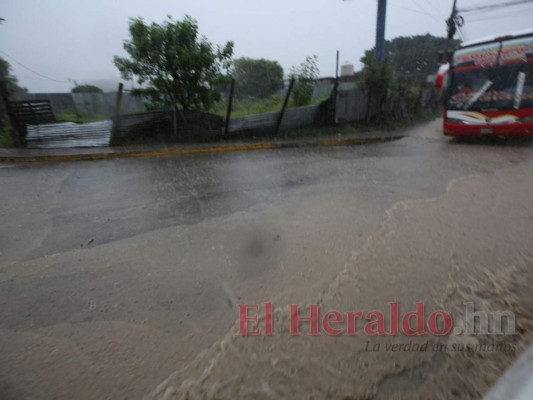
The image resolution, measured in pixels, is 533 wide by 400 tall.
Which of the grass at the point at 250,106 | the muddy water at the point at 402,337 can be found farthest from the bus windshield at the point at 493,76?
the muddy water at the point at 402,337

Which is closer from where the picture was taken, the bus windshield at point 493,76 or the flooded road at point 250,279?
the flooded road at point 250,279

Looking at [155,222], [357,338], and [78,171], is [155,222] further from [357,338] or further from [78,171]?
[78,171]

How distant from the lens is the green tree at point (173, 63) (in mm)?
8656

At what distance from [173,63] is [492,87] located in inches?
348

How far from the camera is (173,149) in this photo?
8656 millimetres

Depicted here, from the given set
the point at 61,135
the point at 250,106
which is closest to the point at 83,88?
the point at 250,106

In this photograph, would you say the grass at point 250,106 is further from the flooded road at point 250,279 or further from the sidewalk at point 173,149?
the flooded road at point 250,279

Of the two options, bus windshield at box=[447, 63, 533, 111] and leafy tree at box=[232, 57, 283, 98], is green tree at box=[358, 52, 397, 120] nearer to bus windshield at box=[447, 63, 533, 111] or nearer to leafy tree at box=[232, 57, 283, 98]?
bus windshield at box=[447, 63, 533, 111]

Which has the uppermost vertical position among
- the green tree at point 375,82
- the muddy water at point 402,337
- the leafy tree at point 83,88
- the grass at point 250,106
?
the leafy tree at point 83,88

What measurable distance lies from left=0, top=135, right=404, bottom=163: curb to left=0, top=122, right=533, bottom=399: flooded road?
261cm

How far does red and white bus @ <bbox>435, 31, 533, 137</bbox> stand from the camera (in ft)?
25.3

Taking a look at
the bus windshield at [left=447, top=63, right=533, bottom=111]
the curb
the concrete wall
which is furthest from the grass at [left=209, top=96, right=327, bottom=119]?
the bus windshield at [left=447, top=63, right=533, bottom=111]

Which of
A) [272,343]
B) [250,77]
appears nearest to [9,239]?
[272,343]

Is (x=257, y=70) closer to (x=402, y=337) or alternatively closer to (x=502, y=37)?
(x=502, y=37)
